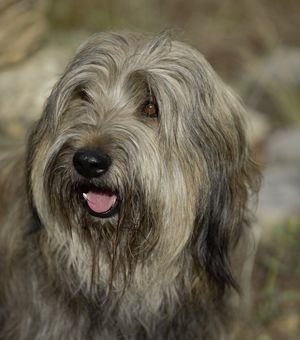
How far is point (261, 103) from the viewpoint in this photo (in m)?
7.11

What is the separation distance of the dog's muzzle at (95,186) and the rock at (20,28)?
226 centimetres

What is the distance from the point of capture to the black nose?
3.15 metres

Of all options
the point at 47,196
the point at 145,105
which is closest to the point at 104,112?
the point at 145,105

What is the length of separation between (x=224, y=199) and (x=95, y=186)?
0.56 meters

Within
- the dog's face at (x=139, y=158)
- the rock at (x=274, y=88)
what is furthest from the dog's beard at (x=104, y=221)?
the rock at (x=274, y=88)

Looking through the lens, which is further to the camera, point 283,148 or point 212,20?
point 212,20

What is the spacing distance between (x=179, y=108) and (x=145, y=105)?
139mm

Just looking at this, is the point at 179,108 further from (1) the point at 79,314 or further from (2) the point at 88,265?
(1) the point at 79,314

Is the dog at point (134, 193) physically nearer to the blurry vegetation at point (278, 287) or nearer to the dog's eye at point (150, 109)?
the dog's eye at point (150, 109)

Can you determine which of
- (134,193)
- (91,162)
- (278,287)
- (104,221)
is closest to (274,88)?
(278,287)

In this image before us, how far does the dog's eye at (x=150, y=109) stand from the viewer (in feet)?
11.2

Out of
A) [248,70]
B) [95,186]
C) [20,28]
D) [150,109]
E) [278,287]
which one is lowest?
[278,287]

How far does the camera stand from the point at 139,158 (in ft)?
10.7

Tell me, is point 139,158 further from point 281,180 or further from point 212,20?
point 212,20
